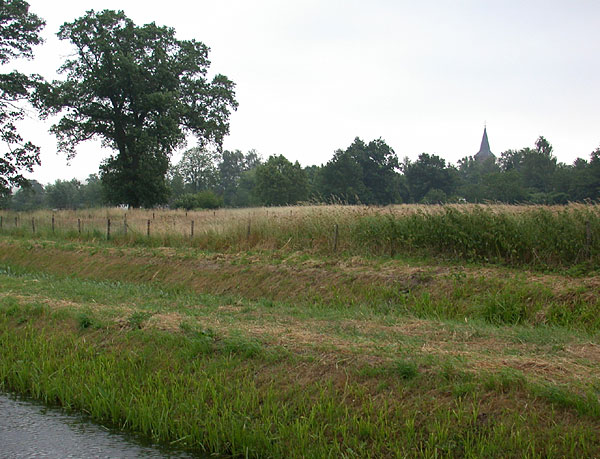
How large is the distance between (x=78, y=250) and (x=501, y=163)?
98.8 meters

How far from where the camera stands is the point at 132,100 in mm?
42094

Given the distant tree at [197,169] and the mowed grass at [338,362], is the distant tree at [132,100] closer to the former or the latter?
the mowed grass at [338,362]

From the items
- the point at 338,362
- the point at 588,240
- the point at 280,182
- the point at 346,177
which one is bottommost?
the point at 338,362

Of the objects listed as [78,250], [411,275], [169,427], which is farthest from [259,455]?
[78,250]

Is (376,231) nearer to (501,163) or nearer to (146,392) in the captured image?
(146,392)

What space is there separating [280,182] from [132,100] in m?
36.2

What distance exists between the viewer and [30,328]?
1024cm

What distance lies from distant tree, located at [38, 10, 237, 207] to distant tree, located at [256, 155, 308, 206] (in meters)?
32.8

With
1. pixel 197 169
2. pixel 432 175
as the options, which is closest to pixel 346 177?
pixel 432 175

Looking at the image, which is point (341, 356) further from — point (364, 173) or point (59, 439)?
point (364, 173)

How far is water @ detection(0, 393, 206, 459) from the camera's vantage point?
631 cm

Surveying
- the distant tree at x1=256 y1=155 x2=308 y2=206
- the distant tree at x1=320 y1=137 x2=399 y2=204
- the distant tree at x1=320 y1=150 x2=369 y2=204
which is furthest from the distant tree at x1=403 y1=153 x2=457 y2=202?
the distant tree at x1=256 y1=155 x2=308 y2=206

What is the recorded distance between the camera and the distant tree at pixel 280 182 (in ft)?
252

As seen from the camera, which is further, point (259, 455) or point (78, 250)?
point (78, 250)
